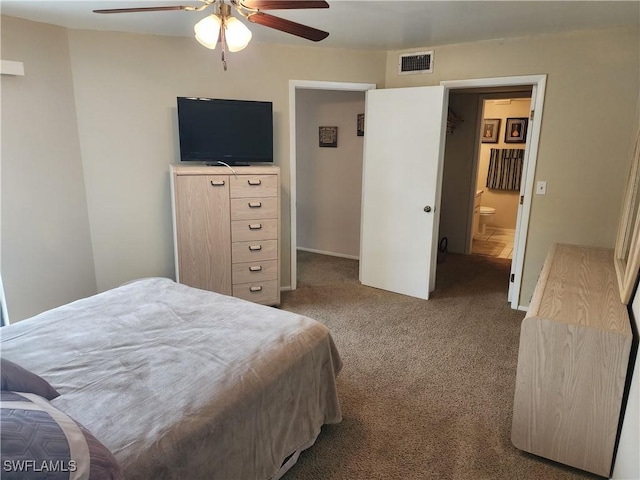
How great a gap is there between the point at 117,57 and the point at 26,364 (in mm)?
2639

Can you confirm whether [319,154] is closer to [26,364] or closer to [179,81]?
[179,81]

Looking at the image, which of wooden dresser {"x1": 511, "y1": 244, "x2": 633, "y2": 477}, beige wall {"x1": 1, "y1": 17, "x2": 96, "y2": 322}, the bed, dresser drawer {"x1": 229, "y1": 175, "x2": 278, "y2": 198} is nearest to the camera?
the bed

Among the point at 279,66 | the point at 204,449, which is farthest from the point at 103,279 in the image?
the point at 204,449

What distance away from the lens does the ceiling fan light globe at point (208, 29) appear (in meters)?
1.97

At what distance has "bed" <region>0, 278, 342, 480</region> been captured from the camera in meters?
1.30

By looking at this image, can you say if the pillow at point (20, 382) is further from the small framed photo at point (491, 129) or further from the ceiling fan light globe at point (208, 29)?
the small framed photo at point (491, 129)

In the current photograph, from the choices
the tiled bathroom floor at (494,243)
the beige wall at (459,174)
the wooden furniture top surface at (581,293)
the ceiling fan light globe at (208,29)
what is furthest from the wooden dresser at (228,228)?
the tiled bathroom floor at (494,243)

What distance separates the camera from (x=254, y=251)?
354 centimetres

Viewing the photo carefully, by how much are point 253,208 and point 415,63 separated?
2.06 metres

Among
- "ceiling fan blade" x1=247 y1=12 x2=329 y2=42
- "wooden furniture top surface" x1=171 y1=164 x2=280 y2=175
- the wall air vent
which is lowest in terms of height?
"wooden furniture top surface" x1=171 y1=164 x2=280 y2=175

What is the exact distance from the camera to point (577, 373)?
6.00 ft

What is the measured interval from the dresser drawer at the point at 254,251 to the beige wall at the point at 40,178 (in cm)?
129

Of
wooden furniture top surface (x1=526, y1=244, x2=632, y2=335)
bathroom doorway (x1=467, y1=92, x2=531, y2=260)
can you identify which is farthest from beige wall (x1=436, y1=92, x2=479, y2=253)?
wooden furniture top surface (x1=526, y1=244, x2=632, y2=335)

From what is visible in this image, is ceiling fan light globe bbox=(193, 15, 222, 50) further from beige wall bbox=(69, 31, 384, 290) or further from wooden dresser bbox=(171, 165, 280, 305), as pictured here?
beige wall bbox=(69, 31, 384, 290)
